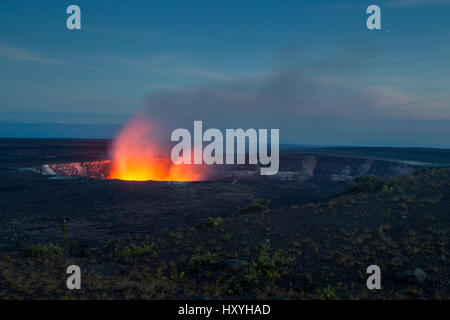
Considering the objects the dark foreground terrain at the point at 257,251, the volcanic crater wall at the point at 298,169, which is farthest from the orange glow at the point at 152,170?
the dark foreground terrain at the point at 257,251

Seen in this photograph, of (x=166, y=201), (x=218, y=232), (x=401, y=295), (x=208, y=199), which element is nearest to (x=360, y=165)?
(x=208, y=199)

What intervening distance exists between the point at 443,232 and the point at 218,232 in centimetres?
867

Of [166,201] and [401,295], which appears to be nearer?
[401,295]

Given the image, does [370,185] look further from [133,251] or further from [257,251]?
[133,251]

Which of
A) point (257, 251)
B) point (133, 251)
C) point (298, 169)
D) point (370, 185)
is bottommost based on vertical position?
point (133, 251)

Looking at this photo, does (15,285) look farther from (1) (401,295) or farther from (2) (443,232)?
(2) (443,232)

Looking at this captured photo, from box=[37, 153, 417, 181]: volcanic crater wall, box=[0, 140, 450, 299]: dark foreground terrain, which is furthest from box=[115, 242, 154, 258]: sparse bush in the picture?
box=[37, 153, 417, 181]: volcanic crater wall

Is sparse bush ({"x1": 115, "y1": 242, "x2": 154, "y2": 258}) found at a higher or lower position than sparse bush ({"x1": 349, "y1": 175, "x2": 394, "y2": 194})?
lower

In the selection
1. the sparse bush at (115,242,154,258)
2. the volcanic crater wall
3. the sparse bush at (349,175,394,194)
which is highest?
the volcanic crater wall

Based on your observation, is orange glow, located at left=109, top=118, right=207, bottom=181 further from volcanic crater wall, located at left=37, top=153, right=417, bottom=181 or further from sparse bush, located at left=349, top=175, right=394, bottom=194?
sparse bush, located at left=349, top=175, right=394, bottom=194

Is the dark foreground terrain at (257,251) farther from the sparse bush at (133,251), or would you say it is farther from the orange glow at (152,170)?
the orange glow at (152,170)

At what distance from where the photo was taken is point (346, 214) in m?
13.8

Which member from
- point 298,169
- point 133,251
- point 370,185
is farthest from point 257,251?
point 298,169
